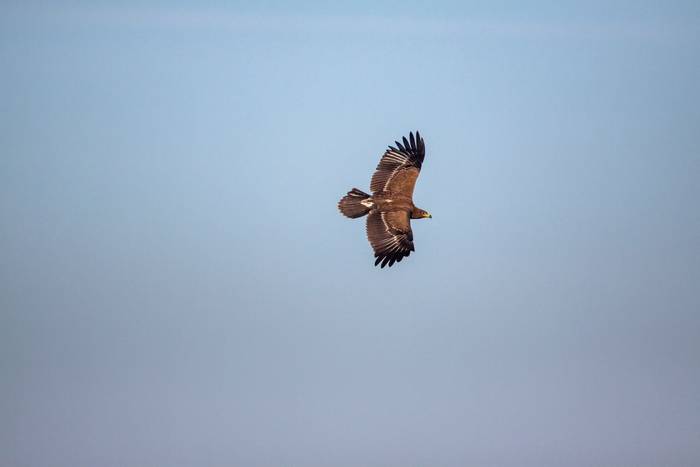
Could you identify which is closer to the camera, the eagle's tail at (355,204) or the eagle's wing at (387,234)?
the eagle's tail at (355,204)

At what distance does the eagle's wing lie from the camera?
26484 millimetres

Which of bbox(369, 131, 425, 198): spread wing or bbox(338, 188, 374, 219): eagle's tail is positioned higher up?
bbox(369, 131, 425, 198): spread wing

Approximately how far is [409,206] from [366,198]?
1666 mm

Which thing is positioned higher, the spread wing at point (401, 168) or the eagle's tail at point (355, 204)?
the spread wing at point (401, 168)

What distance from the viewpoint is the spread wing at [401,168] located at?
26.8 meters

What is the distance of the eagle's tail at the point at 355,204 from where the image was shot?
2606 centimetres

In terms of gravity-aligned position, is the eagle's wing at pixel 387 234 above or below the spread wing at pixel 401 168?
below

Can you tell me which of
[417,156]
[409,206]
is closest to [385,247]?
[409,206]

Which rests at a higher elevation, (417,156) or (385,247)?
(417,156)

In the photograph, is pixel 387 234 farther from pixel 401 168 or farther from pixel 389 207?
pixel 401 168

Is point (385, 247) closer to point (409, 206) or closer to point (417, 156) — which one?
point (409, 206)

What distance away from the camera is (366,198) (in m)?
26.2

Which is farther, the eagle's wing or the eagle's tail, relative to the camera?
the eagle's wing

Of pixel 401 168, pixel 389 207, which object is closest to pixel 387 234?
pixel 389 207
